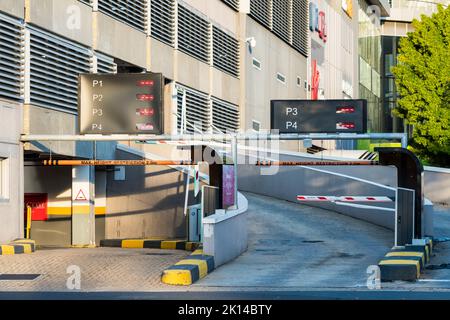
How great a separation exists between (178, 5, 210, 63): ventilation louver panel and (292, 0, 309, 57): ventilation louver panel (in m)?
15.8

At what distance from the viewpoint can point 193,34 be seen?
37781 millimetres

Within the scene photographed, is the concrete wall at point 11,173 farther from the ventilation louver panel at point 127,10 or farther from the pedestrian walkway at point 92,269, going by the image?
the ventilation louver panel at point 127,10

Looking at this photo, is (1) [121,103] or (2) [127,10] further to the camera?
(2) [127,10]

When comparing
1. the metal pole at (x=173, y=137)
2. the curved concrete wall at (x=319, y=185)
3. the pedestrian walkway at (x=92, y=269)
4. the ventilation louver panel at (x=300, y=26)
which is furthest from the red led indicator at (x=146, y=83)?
the ventilation louver panel at (x=300, y=26)

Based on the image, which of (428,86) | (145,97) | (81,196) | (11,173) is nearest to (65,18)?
(145,97)

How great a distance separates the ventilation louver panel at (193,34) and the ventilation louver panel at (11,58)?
12.6 metres

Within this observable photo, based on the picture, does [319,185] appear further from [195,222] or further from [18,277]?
[18,277]

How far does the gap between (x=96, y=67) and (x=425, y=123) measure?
22.1 metres

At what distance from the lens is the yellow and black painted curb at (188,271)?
16.9 metres

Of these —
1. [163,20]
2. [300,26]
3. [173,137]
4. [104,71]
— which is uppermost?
[300,26]

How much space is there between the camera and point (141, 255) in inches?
866

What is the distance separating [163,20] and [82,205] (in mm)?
8720
